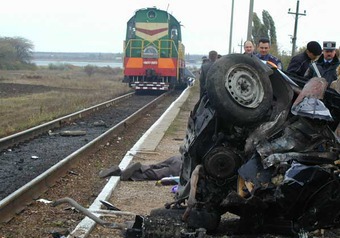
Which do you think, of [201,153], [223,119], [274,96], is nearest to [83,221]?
[201,153]

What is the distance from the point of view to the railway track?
7.09 m

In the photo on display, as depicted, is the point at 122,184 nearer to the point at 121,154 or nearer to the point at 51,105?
the point at 121,154

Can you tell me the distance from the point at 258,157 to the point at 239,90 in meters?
0.68

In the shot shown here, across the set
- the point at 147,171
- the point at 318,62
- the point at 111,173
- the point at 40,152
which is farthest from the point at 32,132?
the point at 318,62

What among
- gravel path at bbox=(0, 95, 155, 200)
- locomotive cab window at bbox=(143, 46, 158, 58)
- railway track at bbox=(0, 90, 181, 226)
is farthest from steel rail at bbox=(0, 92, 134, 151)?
locomotive cab window at bbox=(143, 46, 158, 58)

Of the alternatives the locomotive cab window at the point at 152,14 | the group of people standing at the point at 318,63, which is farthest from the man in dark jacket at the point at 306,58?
the locomotive cab window at the point at 152,14

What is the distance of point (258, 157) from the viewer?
15.3ft

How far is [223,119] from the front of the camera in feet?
16.4

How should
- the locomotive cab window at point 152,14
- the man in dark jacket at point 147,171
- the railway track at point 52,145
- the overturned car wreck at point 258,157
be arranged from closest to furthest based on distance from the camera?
the overturned car wreck at point 258,157
the railway track at point 52,145
the man in dark jacket at point 147,171
the locomotive cab window at point 152,14

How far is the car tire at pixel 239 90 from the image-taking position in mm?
4914

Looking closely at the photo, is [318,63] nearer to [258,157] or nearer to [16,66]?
[258,157]

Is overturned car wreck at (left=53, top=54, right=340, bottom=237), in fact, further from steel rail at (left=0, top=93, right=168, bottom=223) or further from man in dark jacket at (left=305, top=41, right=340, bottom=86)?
steel rail at (left=0, top=93, right=168, bottom=223)

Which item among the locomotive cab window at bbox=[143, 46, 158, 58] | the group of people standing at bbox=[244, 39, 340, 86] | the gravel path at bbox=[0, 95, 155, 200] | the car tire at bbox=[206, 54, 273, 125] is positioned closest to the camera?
the car tire at bbox=[206, 54, 273, 125]

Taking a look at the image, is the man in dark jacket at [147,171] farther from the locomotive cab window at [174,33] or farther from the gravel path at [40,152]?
the locomotive cab window at [174,33]
